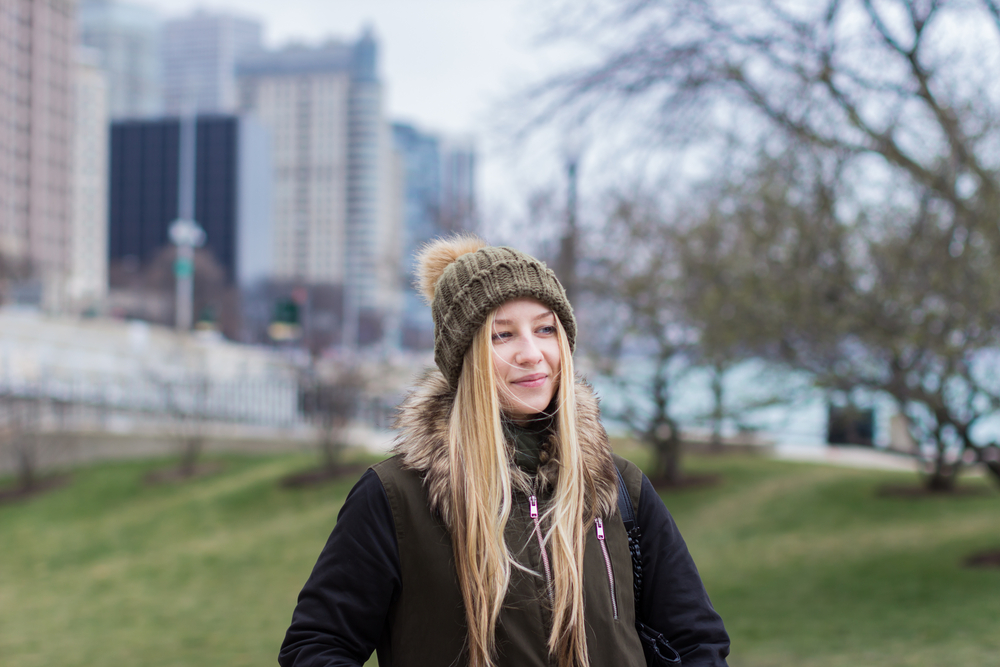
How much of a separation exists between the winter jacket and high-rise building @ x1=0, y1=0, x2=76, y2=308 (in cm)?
10597

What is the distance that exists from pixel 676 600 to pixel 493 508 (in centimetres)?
46

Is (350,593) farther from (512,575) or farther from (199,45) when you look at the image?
(199,45)

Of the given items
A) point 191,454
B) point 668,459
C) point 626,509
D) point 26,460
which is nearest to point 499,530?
point 626,509

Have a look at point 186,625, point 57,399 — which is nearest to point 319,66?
point 57,399

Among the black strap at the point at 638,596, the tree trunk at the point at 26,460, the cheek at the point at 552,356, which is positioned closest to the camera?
the black strap at the point at 638,596

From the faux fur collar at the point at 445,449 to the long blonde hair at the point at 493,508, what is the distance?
21 mm

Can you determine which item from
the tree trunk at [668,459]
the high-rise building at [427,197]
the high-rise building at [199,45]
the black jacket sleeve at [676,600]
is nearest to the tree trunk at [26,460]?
the high-rise building at [427,197]

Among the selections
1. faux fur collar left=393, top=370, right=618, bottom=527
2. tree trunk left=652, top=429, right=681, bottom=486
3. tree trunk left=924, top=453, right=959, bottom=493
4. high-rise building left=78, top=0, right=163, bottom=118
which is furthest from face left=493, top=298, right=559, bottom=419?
high-rise building left=78, top=0, right=163, bottom=118

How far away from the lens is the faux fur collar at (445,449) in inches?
74.7

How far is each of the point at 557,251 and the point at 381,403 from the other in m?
5.94

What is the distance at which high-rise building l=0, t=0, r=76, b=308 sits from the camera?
100062mm

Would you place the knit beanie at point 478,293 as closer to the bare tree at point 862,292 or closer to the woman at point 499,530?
the woman at point 499,530

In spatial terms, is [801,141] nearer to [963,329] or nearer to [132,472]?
[963,329]

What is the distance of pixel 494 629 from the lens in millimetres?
1793
